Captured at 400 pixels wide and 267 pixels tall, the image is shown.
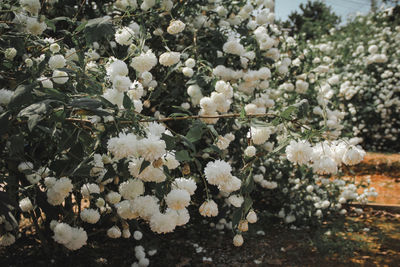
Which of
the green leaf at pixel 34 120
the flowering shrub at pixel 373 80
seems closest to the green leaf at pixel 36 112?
the green leaf at pixel 34 120

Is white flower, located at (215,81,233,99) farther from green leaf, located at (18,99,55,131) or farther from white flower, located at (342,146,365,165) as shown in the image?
green leaf, located at (18,99,55,131)

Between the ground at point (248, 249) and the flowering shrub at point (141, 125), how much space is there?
0.23 metres

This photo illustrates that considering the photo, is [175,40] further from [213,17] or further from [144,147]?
[144,147]

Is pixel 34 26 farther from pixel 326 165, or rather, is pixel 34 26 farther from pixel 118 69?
pixel 326 165

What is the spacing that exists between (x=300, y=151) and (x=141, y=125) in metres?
0.56

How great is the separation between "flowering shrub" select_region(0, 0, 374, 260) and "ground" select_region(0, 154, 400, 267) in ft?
0.76

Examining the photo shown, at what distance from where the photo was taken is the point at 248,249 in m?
3.06

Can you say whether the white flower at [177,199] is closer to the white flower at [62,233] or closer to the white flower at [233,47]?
the white flower at [62,233]

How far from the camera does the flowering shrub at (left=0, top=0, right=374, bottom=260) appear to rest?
1.13m

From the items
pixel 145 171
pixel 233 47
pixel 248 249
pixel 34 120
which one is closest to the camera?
pixel 34 120

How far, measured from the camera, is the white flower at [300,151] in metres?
1.20

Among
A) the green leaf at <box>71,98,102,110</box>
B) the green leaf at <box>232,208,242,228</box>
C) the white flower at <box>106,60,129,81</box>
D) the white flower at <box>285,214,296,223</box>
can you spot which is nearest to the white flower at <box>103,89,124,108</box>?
the white flower at <box>106,60,129,81</box>

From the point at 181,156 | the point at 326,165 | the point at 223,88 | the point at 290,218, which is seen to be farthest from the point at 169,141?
the point at 290,218

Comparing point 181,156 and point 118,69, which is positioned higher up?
point 118,69
